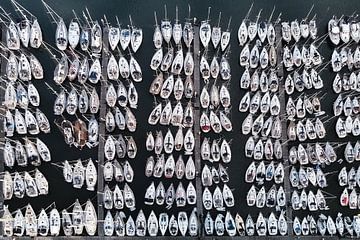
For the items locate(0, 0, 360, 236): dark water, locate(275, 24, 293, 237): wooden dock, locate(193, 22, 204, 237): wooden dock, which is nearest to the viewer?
locate(0, 0, 360, 236): dark water

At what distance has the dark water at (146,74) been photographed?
104 feet

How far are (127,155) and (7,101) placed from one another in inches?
337

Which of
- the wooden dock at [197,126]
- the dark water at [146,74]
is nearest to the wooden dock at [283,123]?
the dark water at [146,74]

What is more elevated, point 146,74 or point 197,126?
point 146,74

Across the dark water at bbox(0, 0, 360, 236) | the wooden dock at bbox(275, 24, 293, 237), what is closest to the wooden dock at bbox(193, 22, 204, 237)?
the dark water at bbox(0, 0, 360, 236)

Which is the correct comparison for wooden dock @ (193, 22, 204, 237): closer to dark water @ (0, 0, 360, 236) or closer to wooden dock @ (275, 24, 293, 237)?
dark water @ (0, 0, 360, 236)

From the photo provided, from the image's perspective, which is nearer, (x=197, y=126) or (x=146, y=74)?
(x=197, y=126)

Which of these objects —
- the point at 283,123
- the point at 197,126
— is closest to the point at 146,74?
the point at 197,126

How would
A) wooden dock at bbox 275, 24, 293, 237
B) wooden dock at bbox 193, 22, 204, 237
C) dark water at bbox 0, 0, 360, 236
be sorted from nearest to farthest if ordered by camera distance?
dark water at bbox 0, 0, 360, 236, wooden dock at bbox 193, 22, 204, 237, wooden dock at bbox 275, 24, 293, 237

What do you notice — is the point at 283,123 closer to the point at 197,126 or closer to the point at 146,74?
the point at 197,126

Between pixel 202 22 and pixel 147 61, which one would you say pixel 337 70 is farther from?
pixel 147 61

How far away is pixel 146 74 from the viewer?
32.7m

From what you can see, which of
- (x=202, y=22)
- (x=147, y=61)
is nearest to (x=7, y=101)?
(x=147, y=61)

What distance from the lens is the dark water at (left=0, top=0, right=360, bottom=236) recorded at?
31641mm
